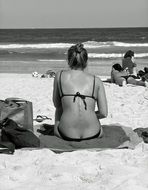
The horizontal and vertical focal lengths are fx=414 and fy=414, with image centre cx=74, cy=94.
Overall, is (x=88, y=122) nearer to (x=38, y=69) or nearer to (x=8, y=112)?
(x=8, y=112)

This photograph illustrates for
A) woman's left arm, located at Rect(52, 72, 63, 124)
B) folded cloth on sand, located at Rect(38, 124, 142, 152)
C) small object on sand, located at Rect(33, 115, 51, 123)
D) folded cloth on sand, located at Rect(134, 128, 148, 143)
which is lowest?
small object on sand, located at Rect(33, 115, 51, 123)

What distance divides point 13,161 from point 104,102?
3.91ft

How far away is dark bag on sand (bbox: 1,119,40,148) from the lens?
176 inches

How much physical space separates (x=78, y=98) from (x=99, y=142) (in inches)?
21.4

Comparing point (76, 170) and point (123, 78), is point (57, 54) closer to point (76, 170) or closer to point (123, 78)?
point (123, 78)

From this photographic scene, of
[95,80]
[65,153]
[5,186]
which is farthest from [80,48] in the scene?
[5,186]

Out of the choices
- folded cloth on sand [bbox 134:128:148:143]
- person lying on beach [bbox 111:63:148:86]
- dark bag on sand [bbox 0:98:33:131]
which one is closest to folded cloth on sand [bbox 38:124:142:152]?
folded cloth on sand [bbox 134:128:148:143]

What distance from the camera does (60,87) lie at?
4.52 m

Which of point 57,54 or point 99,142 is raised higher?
point 99,142

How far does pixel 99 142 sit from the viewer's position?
455 cm

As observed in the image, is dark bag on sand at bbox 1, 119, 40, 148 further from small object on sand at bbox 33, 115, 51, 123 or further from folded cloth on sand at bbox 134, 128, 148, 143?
small object on sand at bbox 33, 115, 51, 123

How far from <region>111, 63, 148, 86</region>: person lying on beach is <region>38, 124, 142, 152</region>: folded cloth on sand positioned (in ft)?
15.1

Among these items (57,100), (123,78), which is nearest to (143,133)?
(57,100)

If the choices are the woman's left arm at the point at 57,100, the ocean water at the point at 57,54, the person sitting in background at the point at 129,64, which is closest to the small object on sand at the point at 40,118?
the woman's left arm at the point at 57,100
